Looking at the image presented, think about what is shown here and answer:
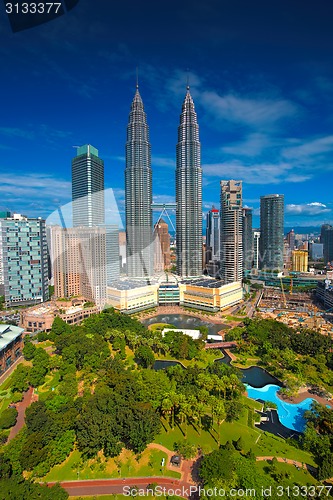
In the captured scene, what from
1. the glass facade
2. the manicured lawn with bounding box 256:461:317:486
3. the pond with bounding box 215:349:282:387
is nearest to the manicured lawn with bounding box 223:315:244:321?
the pond with bounding box 215:349:282:387

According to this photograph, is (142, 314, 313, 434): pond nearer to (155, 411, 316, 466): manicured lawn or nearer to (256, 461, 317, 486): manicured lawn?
(155, 411, 316, 466): manicured lawn

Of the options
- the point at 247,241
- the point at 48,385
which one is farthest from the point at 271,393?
the point at 247,241

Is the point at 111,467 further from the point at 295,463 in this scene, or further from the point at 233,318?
the point at 233,318

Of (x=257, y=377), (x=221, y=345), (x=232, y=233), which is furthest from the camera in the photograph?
(x=232, y=233)

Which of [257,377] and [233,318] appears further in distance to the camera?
[233,318]

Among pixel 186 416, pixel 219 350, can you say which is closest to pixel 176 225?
pixel 219 350

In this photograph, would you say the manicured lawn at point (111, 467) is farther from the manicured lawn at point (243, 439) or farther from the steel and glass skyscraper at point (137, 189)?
the steel and glass skyscraper at point (137, 189)

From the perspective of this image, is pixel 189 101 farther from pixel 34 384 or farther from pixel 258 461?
pixel 258 461
